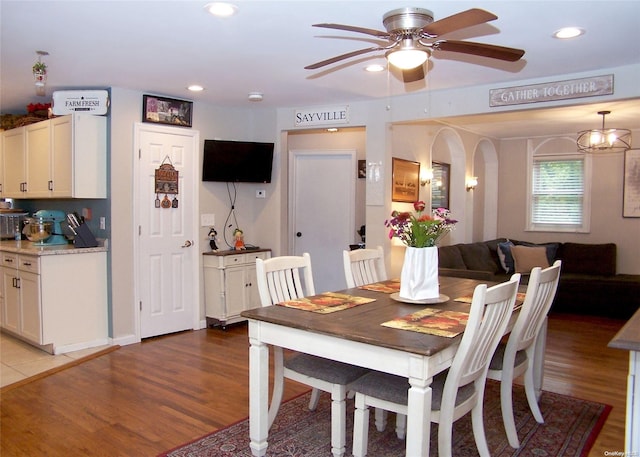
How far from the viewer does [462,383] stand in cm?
214

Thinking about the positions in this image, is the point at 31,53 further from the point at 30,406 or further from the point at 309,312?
the point at 309,312

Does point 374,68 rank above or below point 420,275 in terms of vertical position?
above

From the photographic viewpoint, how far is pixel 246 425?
9.53ft

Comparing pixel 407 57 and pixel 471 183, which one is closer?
pixel 407 57

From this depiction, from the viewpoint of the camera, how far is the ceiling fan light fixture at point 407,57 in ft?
7.94

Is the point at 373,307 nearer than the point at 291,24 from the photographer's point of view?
Yes

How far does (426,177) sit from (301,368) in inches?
150

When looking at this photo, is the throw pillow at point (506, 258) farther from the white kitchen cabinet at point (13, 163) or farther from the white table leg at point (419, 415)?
the white kitchen cabinet at point (13, 163)

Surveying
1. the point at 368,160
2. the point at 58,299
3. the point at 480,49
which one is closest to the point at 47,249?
the point at 58,299

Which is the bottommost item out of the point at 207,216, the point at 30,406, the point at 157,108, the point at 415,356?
the point at 30,406

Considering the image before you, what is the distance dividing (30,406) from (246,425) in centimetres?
145

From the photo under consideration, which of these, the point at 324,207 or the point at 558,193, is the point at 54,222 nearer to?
the point at 324,207

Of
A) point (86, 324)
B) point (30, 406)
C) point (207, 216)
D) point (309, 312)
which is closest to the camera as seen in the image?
point (309, 312)

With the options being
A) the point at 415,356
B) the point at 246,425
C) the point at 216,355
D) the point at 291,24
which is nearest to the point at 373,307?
the point at 415,356
